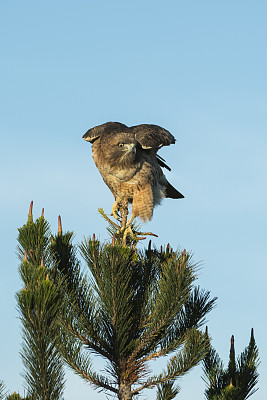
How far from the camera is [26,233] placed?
590cm

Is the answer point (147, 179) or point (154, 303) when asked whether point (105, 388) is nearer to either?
point (154, 303)

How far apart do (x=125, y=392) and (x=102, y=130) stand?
5233 millimetres

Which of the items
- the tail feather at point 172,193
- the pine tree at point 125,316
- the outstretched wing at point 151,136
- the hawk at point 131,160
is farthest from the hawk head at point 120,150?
the pine tree at point 125,316

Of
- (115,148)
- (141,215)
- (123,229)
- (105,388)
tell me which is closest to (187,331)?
(105,388)

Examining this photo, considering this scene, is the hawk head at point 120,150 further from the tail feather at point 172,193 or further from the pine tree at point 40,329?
the pine tree at point 40,329

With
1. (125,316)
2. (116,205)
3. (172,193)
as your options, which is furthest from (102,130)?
(125,316)

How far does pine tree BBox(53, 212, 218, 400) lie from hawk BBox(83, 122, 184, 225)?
123 inches

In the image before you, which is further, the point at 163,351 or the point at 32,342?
the point at 163,351

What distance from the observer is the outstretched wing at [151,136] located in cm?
966

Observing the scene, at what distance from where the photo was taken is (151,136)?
975 centimetres

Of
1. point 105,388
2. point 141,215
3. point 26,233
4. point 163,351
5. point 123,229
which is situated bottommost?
point 105,388

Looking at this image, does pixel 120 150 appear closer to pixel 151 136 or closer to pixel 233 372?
pixel 151 136

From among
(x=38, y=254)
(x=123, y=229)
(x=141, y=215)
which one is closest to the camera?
(x=38, y=254)

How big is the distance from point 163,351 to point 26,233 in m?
1.81
